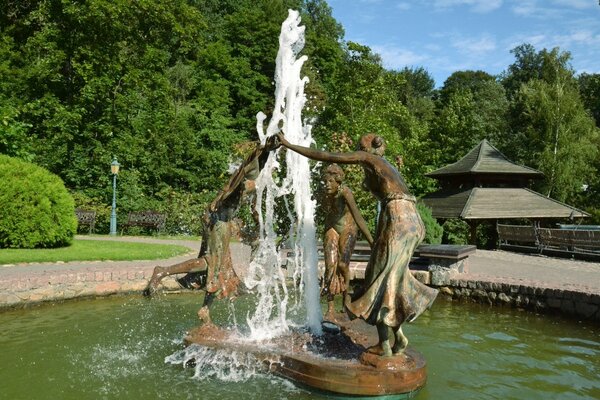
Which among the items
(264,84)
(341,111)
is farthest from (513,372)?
(264,84)

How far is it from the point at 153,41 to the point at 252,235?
23.3 m

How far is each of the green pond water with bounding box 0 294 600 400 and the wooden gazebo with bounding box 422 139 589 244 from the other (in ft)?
38.2

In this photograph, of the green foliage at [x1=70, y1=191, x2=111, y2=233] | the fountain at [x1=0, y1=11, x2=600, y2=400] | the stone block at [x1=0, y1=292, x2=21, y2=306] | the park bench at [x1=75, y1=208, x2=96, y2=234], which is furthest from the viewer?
the green foliage at [x1=70, y1=191, x2=111, y2=233]

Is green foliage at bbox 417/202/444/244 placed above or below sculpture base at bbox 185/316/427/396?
above

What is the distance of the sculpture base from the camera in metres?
4.80

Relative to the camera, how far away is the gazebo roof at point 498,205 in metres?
20.1

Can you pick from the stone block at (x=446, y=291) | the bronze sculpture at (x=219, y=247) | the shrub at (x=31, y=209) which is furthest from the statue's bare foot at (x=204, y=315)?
the shrub at (x=31, y=209)

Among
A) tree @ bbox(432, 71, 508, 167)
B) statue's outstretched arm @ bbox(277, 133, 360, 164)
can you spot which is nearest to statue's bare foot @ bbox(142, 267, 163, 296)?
statue's outstretched arm @ bbox(277, 133, 360, 164)

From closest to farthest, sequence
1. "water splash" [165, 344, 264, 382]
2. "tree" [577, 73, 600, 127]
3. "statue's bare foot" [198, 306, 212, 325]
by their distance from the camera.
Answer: "water splash" [165, 344, 264, 382] → "statue's bare foot" [198, 306, 212, 325] → "tree" [577, 73, 600, 127]

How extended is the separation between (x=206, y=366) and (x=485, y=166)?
62.5 ft

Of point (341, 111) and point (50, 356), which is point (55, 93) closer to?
point (341, 111)

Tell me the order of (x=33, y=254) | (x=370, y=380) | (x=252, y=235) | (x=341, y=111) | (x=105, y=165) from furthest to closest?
(x=341, y=111), (x=105, y=165), (x=33, y=254), (x=252, y=235), (x=370, y=380)

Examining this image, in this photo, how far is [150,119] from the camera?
2714 centimetres

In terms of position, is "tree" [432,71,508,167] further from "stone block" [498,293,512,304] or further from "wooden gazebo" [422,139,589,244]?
"stone block" [498,293,512,304]
